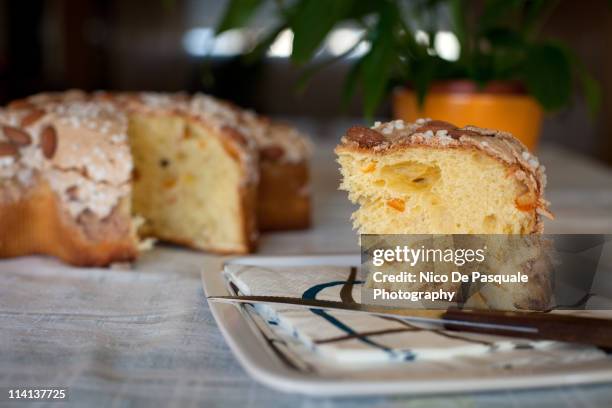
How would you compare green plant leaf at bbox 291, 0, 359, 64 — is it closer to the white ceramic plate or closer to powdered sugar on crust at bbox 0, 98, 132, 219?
powdered sugar on crust at bbox 0, 98, 132, 219

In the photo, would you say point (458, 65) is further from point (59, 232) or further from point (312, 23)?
point (59, 232)

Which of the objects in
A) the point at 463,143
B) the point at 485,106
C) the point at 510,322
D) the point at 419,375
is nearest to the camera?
the point at 419,375

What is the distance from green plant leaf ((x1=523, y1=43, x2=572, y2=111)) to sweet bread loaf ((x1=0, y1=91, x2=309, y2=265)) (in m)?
0.64

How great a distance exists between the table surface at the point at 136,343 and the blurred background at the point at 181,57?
3014 millimetres

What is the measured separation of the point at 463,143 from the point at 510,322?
261 millimetres

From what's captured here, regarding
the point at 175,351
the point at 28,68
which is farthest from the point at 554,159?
the point at 28,68

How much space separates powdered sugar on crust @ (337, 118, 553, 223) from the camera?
0.90 meters

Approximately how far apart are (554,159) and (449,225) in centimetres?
211

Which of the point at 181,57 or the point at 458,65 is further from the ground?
the point at 181,57

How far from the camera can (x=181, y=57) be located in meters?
9.05

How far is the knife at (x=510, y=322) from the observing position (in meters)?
0.74

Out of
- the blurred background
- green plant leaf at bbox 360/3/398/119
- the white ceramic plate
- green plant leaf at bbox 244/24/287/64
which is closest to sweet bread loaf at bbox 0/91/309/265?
green plant leaf at bbox 360/3/398/119

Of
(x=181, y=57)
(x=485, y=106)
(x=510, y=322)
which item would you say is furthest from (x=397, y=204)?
(x=181, y=57)

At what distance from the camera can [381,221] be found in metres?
0.95
